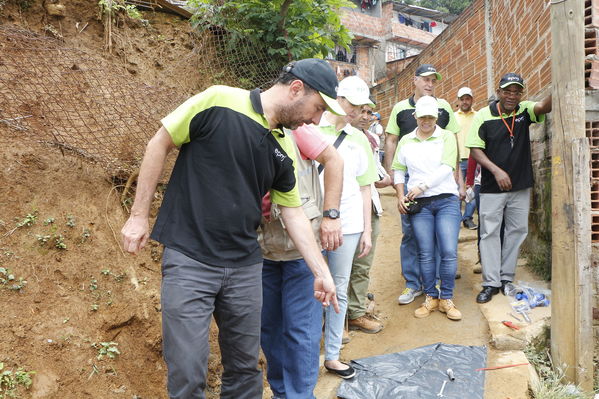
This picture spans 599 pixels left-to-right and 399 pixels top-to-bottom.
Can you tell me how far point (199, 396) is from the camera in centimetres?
205

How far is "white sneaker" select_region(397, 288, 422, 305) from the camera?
14.6 feet

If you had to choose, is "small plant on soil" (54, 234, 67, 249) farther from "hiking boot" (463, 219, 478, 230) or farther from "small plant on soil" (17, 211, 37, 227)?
"hiking boot" (463, 219, 478, 230)

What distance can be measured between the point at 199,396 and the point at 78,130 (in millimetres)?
2573

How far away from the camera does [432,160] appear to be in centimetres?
418

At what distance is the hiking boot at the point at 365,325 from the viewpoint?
4.05m

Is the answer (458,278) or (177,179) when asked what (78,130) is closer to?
(177,179)

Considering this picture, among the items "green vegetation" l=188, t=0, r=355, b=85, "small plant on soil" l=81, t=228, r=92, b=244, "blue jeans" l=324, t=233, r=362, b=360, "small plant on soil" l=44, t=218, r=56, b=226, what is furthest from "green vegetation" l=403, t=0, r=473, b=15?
"small plant on soil" l=44, t=218, r=56, b=226

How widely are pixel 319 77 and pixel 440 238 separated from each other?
7.88 feet

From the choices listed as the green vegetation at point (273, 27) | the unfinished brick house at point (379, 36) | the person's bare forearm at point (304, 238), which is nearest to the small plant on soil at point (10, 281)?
the person's bare forearm at point (304, 238)

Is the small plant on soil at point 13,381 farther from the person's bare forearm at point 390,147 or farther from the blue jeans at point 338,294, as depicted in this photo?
the person's bare forearm at point 390,147

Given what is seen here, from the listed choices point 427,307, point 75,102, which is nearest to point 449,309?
point 427,307

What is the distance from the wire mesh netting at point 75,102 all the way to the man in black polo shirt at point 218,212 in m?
2.06

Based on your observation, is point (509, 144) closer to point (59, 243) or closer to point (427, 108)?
point (427, 108)

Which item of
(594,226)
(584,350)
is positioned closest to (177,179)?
(584,350)
